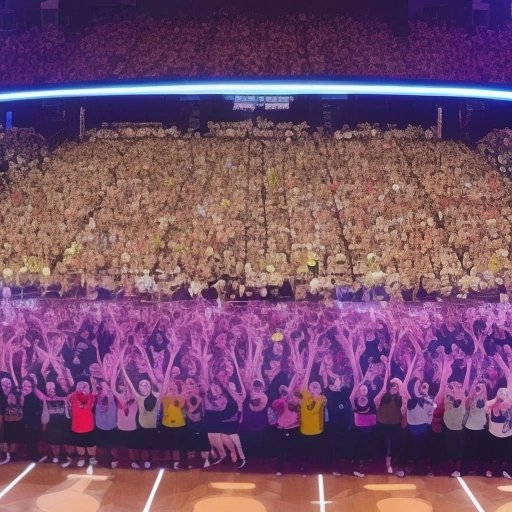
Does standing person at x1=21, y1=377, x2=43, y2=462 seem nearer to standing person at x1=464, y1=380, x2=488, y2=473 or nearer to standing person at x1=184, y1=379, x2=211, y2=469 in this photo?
standing person at x1=184, y1=379, x2=211, y2=469

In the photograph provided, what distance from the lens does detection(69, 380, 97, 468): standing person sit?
8.02m

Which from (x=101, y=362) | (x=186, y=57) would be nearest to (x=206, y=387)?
(x=101, y=362)

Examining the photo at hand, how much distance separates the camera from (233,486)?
299 inches

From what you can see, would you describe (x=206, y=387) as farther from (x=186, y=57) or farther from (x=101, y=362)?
(x=186, y=57)

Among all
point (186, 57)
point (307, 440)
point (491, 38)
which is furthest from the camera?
point (491, 38)

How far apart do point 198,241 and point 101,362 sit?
12.0 feet

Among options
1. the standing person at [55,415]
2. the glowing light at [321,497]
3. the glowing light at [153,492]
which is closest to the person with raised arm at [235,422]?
the glowing light at [153,492]

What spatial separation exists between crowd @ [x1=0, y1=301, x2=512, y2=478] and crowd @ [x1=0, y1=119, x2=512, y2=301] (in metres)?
0.81

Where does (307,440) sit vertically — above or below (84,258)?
below

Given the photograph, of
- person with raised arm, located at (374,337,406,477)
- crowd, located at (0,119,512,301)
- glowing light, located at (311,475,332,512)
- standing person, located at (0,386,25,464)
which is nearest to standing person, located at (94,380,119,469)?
standing person, located at (0,386,25,464)

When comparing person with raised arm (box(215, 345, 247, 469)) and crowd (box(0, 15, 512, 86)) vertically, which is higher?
crowd (box(0, 15, 512, 86))

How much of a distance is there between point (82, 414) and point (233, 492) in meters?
2.21

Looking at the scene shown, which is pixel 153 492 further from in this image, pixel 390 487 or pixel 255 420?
pixel 390 487

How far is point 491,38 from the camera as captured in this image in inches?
530
